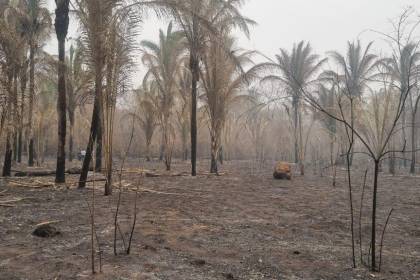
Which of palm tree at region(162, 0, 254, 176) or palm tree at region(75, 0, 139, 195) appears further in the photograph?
palm tree at region(162, 0, 254, 176)

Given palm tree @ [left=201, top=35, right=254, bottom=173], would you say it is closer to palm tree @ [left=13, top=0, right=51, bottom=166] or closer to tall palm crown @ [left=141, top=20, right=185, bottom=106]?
tall palm crown @ [left=141, top=20, right=185, bottom=106]

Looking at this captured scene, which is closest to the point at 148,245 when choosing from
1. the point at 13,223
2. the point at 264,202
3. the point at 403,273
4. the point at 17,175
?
the point at 13,223

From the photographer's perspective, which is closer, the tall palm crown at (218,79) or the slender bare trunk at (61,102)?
the slender bare trunk at (61,102)

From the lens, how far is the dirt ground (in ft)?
10.6

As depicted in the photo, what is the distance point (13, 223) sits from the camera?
15.7 ft

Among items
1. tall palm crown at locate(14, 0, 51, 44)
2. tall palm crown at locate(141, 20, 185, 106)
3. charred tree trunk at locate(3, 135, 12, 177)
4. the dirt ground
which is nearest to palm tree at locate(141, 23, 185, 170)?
tall palm crown at locate(141, 20, 185, 106)

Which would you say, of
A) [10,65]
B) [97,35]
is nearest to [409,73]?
[97,35]

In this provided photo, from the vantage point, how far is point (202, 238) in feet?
14.1

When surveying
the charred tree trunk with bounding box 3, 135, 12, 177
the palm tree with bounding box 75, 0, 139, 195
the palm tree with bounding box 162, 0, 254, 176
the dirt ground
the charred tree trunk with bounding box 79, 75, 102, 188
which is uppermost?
the palm tree with bounding box 162, 0, 254, 176

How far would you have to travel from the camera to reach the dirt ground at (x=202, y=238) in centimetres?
325

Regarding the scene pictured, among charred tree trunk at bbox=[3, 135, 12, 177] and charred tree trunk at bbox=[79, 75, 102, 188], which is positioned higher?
charred tree trunk at bbox=[79, 75, 102, 188]

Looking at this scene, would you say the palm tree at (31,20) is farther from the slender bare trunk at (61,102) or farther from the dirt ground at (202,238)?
the dirt ground at (202,238)

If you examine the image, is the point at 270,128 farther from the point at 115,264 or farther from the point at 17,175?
the point at 115,264

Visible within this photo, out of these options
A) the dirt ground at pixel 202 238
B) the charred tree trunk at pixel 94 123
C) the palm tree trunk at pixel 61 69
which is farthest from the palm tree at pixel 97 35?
the dirt ground at pixel 202 238
